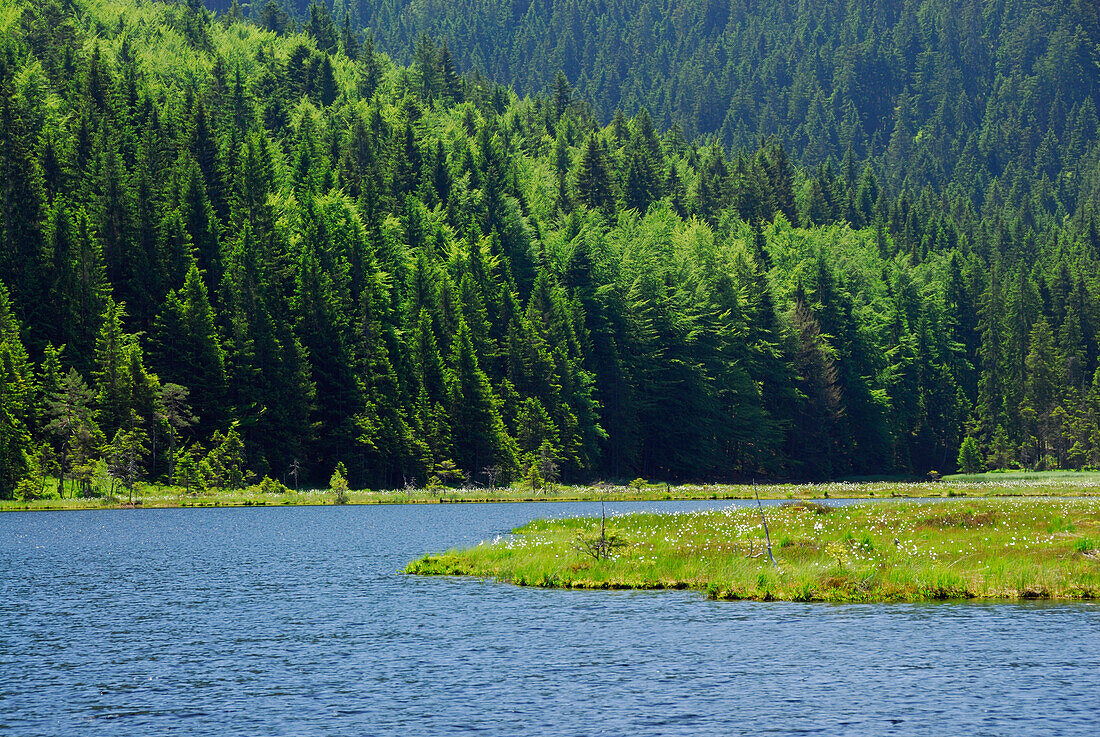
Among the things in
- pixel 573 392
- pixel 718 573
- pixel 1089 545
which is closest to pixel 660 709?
pixel 718 573

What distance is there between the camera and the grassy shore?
106 meters

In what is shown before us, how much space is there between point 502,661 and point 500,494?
93.0 meters

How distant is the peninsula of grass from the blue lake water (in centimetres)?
185

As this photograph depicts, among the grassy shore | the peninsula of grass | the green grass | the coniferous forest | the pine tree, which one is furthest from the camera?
the green grass

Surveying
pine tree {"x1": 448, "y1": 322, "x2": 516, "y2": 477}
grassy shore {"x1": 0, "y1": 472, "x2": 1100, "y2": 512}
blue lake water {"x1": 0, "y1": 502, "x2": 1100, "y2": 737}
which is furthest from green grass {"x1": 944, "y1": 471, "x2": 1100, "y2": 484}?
blue lake water {"x1": 0, "y1": 502, "x2": 1100, "y2": 737}

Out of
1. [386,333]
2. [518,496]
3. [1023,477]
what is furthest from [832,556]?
[1023,477]

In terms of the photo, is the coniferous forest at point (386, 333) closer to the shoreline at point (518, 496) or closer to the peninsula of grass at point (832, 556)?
the shoreline at point (518, 496)

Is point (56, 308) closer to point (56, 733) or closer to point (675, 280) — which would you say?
point (675, 280)

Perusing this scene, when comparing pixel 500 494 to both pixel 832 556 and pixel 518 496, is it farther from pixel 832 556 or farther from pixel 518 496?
pixel 832 556

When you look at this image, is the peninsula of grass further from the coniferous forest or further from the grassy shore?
the coniferous forest

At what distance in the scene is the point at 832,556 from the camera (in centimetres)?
4734

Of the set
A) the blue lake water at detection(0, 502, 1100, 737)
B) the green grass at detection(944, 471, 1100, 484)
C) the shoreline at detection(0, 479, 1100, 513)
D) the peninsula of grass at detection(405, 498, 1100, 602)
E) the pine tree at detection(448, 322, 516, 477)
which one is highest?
the pine tree at detection(448, 322, 516, 477)

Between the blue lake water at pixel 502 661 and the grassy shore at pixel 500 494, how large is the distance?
5704 cm

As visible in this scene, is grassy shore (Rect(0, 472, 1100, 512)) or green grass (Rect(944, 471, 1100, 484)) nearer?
grassy shore (Rect(0, 472, 1100, 512))
